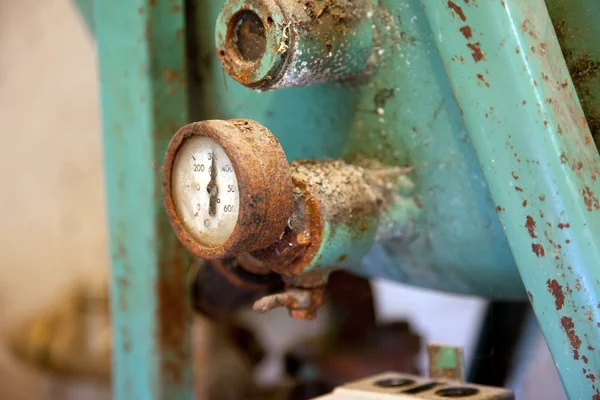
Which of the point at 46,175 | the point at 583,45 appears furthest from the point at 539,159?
the point at 46,175

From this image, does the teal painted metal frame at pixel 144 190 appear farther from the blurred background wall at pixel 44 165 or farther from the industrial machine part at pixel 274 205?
the blurred background wall at pixel 44 165

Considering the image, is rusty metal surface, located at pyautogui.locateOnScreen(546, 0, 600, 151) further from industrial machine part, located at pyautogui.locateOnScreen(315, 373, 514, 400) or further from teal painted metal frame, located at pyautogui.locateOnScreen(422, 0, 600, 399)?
industrial machine part, located at pyautogui.locateOnScreen(315, 373, 514, 400)

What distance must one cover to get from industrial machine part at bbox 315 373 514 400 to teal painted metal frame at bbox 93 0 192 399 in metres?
0.37

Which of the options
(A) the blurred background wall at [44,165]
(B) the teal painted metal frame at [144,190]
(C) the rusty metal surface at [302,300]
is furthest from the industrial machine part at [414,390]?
(A) the blurred background wall at [44,165]

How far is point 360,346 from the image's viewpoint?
158 centimetres

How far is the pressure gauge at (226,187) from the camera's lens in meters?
0.72

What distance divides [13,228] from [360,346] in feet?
4.11

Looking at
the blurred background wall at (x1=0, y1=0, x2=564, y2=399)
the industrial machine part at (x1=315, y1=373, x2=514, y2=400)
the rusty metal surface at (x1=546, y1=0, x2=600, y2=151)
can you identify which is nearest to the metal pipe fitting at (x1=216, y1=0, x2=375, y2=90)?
the rusty metal surface at (x1=546, y1=0, x2=600, y2=151)

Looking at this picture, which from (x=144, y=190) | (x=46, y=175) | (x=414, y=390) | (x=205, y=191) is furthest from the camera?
(x=46, y=175)

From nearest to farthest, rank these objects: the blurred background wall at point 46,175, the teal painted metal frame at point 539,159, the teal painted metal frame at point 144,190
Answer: the teal painted metal frame at point 539,159 < the teal painted metal frame at point 144,190 < the blurred background wall at point 46,175

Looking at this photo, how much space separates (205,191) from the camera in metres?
0.78

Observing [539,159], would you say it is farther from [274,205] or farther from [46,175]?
[46,175]

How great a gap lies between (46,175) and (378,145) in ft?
5.21

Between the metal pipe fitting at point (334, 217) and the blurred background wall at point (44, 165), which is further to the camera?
the blurred background wall at point (44, 165)
